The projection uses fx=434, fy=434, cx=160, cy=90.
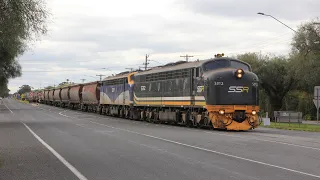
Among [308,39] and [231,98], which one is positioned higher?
[308,39]

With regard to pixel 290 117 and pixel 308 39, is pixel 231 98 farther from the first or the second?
pixel 308 39

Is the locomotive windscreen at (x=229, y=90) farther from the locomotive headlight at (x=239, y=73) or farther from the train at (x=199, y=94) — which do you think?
the locomotive headlight at (x=239, y=73)

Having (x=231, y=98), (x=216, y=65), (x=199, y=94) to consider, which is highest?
(x=216, y=65)

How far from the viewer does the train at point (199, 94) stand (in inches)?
922

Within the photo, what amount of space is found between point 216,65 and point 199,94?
1911 mm

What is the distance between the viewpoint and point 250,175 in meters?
9.52

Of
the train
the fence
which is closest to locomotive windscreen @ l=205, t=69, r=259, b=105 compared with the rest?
the train

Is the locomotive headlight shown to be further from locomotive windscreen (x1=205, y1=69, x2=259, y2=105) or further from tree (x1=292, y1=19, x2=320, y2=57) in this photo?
tree (x1=292, y1=19, x2=320, y2=57)

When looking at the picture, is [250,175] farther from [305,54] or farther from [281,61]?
[281,61]

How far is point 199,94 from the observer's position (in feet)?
81.1

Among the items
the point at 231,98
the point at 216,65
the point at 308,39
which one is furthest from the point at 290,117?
the point at 231,98

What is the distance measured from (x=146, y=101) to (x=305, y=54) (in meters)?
19.1

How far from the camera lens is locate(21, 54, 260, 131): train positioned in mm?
23406

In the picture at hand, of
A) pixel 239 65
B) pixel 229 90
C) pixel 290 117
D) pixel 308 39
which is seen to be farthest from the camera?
pixel 308 39
